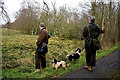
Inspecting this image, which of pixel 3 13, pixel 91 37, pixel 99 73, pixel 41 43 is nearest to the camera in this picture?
pixel 99 73

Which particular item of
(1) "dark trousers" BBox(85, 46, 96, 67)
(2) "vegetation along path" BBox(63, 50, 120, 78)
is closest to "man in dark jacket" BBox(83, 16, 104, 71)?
(1) "dark trousers" BBox(85, 46, 96, 67)

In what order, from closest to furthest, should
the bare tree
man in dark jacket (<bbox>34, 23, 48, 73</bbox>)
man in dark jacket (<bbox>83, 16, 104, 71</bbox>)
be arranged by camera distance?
man in dark jacket (<bbox>83, 16, 104, 71</bbox>) → man in dark jacket (<bbox>34, 23, 48, 73</bbox>) → the bare tree

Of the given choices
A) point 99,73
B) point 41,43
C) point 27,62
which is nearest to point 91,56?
point 99,73

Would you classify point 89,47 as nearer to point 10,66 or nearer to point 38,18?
point 10,66

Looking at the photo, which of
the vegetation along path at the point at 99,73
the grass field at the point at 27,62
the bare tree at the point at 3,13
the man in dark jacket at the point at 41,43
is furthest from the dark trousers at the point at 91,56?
the bare tree at the point at 3,13

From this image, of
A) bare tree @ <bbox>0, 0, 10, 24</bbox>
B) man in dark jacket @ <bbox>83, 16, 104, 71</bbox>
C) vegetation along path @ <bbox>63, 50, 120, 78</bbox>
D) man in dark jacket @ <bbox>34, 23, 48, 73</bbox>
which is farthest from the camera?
bare tree @ <bbox>0, 0, 10, 24</bbox>

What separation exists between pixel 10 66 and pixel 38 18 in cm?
3500

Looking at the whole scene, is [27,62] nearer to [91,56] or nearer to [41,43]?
[41,43]

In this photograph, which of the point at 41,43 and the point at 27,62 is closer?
the point at 41,43

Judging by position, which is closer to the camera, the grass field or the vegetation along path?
the vegetation along path

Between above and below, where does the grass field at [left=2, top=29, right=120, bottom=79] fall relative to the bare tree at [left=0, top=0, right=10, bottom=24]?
below

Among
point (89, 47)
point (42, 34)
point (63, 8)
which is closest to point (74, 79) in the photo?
point (89, 47)

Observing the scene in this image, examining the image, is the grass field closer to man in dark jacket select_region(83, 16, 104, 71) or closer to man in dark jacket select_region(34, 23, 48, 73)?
man in dark jacket select_region(34, 23, 48, 73)

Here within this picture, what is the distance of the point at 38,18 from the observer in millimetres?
41062
